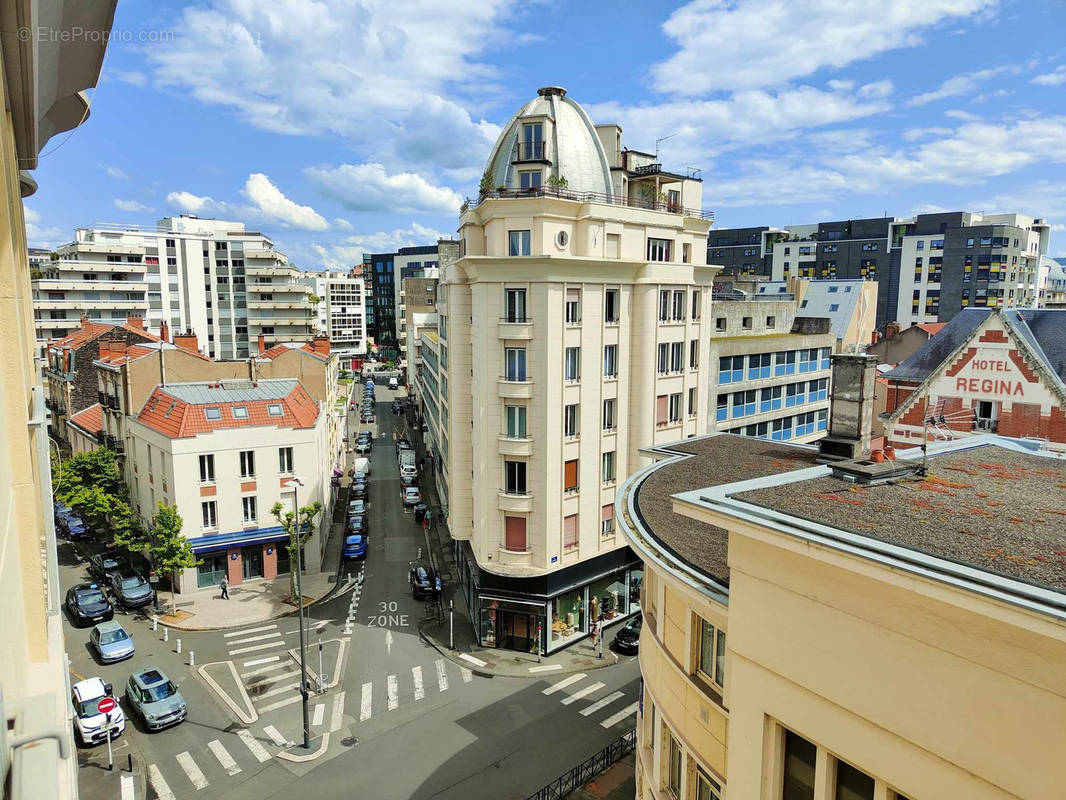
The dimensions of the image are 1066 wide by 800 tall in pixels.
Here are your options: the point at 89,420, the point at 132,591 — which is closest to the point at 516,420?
the point at 132,591

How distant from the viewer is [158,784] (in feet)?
79.0

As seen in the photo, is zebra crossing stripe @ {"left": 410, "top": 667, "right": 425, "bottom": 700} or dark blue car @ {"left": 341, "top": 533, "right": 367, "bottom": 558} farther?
dark blue car @ {"left": 341, "top": 533, "right": 367, "bottom": 558}

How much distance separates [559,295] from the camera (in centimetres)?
3228

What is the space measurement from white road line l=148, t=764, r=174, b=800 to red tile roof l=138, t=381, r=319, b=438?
19.4 metres

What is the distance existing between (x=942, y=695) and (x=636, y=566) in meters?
31.0

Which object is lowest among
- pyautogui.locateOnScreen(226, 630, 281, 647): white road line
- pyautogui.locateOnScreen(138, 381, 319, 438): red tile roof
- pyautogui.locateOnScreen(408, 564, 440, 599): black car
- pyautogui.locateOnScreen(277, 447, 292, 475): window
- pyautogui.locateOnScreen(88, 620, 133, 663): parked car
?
pyautogui.locateOnScreen(226, 630, 281, 647): white road line

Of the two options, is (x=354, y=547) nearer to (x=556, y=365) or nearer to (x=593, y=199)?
(x=556, y=365)

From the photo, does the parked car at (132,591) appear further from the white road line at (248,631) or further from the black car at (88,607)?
the white road line at (248,631)

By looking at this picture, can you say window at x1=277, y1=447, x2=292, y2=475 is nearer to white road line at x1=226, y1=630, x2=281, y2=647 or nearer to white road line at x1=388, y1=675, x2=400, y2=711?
white road line at x1=226, y1=630, x2=281, y2=647

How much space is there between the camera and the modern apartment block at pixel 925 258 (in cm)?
10275

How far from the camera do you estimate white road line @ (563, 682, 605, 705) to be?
3022 centimetres

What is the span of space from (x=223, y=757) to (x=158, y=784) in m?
2.28

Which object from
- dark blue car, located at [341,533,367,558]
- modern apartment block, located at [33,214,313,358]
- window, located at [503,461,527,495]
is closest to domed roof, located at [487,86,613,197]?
window, located at [503,461,527,495]

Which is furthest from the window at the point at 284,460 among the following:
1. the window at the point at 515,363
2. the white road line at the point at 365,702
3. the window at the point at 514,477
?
the window at the point at 515,363
